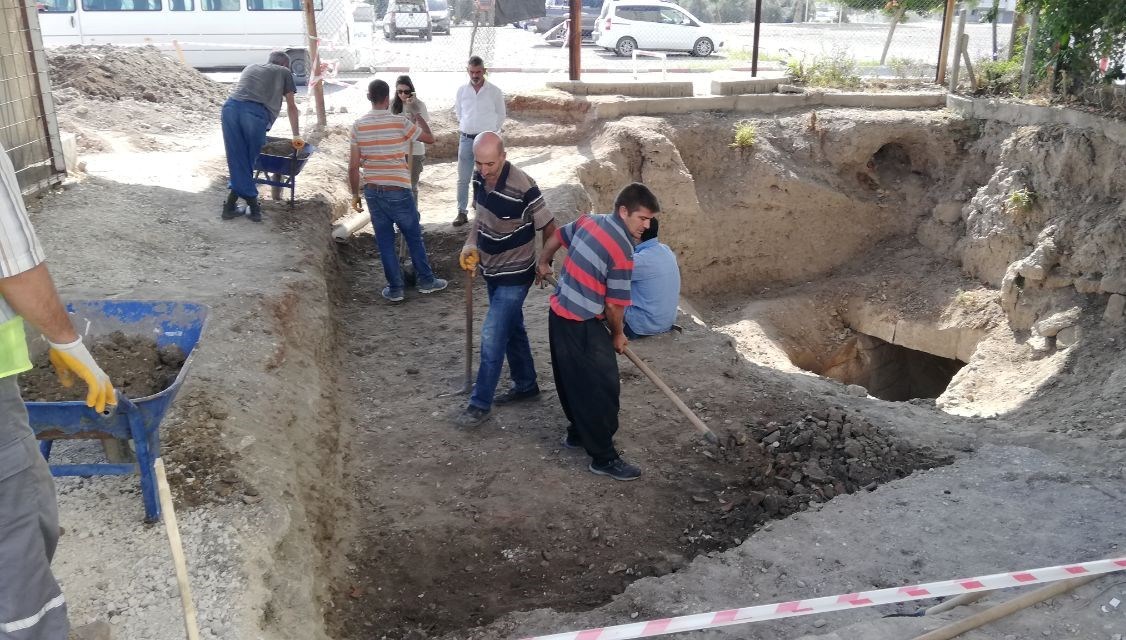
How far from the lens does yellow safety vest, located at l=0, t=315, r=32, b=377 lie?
2.64 metres

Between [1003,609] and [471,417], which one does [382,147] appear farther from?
[1003,609]

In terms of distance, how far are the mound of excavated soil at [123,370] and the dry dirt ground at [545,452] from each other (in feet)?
1.23

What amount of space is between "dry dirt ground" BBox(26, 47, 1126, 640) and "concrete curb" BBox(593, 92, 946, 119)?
176 centimetres

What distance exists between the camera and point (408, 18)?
22.4m

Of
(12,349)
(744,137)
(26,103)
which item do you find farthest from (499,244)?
(744,137)

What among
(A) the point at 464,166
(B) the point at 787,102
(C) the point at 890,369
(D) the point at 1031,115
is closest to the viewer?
(A) the point at 464,166

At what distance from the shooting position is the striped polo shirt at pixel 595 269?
492 cm

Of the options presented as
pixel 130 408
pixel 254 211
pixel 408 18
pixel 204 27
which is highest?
pixel 408 18

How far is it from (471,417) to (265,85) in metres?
3.97

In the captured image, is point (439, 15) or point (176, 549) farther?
point (439, 15)

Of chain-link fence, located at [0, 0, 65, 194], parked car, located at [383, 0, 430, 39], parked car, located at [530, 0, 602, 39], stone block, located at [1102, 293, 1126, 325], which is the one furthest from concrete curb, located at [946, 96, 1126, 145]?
parked car, located at [530, 0, 602, 39]

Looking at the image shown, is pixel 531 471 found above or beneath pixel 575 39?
beneath

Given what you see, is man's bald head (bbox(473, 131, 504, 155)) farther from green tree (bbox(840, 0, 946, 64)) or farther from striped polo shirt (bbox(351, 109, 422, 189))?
green tree (bbox(840, 0, 946, 64))

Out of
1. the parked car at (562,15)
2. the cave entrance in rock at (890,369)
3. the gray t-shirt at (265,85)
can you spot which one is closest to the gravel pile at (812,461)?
the gray t-shirt at (265,85)
